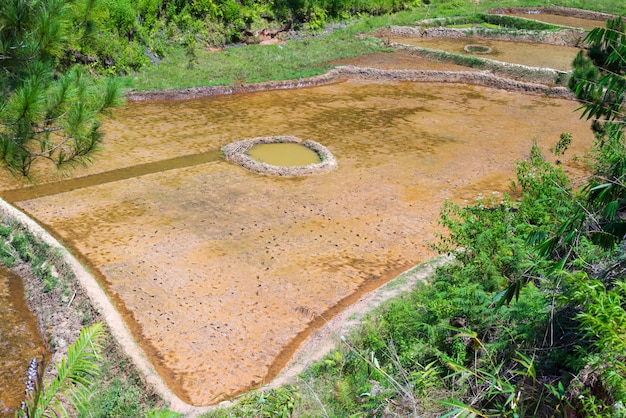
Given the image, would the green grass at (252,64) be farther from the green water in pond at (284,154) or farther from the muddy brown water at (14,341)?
the muddy brown water at (14,341)

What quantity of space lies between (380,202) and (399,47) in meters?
13.1

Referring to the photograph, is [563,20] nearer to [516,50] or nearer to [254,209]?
[516,50]

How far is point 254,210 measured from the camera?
9.42 m

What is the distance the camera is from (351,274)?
7.79 metres

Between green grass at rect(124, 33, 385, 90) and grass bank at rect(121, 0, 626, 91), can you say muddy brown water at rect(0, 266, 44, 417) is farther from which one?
green grass at rect(124, 33, 385, 90)

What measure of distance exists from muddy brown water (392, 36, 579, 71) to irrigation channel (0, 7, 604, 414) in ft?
16.7

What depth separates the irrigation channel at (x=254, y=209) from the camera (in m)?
6.57

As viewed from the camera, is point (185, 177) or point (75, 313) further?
point (185, 177)

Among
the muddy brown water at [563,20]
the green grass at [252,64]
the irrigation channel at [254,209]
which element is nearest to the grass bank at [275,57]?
the green grass at [252,64]

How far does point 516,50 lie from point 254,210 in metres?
16.8

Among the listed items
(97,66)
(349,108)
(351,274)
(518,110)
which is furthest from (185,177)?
(518,110)

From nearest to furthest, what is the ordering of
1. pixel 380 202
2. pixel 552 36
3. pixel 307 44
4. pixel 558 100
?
pixel 380 202
pixel 558 100
pixel 307 44
pixel 552 36

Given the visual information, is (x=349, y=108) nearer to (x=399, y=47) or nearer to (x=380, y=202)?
(x=380, y=202)

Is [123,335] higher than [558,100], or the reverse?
[558,100]
